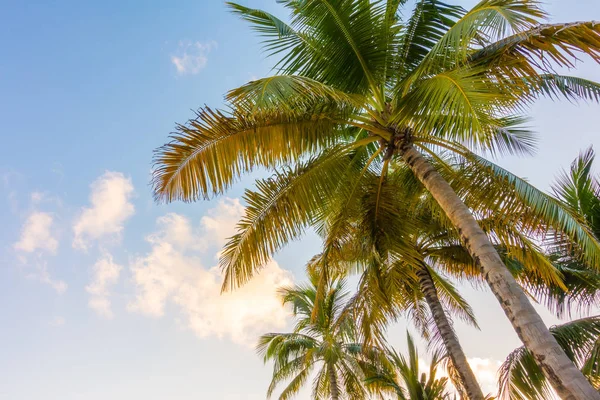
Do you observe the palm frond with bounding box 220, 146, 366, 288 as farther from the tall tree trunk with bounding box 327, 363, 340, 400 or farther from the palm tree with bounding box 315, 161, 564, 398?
the tall tree trunk with bounding box 327, 363, 340, 400

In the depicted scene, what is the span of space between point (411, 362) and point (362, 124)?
590 cm

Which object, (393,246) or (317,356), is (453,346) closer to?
(393,246)

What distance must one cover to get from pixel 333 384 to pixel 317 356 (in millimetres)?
1135

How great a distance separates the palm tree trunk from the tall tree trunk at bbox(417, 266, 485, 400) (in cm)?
409

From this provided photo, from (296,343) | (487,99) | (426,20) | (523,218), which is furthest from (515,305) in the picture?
(296,343)

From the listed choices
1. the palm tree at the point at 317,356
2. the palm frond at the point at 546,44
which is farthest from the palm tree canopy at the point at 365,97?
the palm tree at the point at 317,356

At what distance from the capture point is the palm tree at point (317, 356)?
1409cm

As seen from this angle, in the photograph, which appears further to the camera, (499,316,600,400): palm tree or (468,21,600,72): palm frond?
(499,316,600,400): palm tree

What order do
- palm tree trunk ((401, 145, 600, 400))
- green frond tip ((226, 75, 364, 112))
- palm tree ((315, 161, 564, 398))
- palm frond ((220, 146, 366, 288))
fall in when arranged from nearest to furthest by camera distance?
1. palm tree trunk ((401, 145, 600, 400))
2. green frond tip ((226, 75, 364, 112))
3. palm frond ((220, 146, 366, 288))
4. palm tree ((315, 161, 564, 398))

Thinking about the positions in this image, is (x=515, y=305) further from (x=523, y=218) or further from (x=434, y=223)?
(x=434, y=223)

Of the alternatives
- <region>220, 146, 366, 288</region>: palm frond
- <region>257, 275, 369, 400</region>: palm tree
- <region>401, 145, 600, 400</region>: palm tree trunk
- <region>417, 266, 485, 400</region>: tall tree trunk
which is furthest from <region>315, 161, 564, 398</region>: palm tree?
<region>257, 275, 369, 400</region>: palm tree

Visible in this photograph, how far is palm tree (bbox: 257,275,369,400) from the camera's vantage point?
14.1 metres

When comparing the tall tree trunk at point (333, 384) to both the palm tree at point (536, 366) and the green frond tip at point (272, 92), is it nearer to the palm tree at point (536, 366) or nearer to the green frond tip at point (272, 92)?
the palm tree at point (536, 366)

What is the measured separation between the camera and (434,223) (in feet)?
30.5
